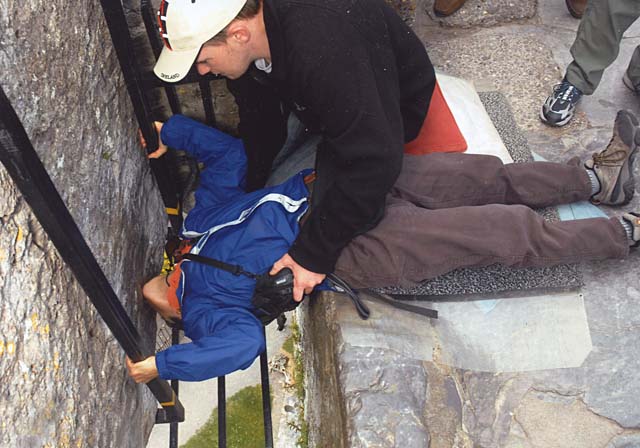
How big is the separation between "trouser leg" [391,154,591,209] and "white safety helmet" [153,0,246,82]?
106 centimetres

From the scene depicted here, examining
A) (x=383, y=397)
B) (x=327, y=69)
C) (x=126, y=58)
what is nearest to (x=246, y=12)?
(x=327, y=69)

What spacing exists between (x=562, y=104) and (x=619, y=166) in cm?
65

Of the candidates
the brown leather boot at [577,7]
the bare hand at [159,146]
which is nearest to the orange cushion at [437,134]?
the bare hand at [159,146]

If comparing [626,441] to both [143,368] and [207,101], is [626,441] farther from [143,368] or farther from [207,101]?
[207,101]

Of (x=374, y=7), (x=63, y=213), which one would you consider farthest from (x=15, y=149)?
(x=374, y=7)

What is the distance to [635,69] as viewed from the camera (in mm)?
3299

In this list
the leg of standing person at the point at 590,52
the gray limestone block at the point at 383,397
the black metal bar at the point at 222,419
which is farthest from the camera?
the leg of standing person at the point at 590,52

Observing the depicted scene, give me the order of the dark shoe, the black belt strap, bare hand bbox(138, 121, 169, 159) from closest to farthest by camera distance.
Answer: the black belt strap → bare hand bbox(138, 121, 169, 159) → the dark shoe

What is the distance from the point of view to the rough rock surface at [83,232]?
1576mm

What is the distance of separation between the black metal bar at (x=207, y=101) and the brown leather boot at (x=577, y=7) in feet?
8.01

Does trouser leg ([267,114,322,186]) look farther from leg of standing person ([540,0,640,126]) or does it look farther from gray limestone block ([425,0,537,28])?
gray limestone block ([425,0,537,28])

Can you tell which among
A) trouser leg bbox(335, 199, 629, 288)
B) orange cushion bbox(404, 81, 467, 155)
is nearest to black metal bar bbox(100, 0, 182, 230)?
trouser leg bbox(335, 199, 629, 288)

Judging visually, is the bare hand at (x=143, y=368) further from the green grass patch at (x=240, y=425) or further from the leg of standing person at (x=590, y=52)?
the leg of standing person at (x=590, y=52)

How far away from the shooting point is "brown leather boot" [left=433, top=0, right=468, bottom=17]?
3840 mm
